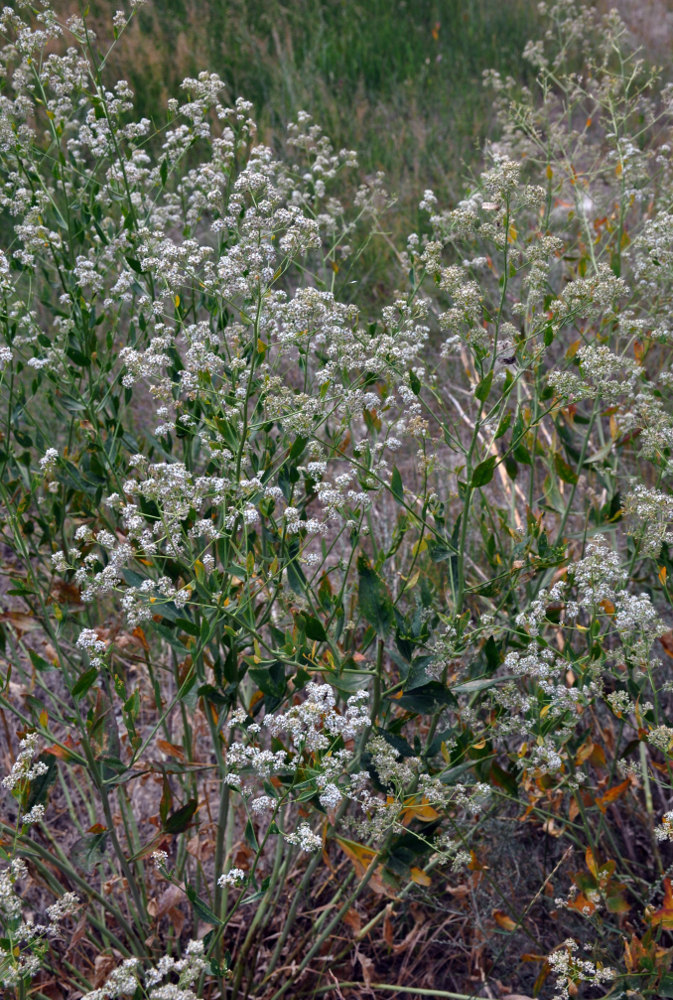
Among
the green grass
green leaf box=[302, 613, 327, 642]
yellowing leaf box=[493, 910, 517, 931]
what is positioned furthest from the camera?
the green grass

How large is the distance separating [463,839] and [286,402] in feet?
3.62

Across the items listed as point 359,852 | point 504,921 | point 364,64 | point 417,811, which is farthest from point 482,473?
point 364,64

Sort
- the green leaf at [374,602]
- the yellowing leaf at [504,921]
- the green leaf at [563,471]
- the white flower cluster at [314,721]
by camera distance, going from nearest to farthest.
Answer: the white flower cluster at [314,721] < the green leaf at [374,602] < the yellowing leaf at [504,921] < the green leaf at [563,471]

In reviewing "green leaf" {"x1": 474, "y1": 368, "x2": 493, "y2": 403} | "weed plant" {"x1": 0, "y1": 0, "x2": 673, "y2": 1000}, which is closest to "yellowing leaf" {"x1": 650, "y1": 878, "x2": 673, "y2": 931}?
"weed plant" {"x1": 0, "y1": 0, "x2": 673, "y2": 1000}

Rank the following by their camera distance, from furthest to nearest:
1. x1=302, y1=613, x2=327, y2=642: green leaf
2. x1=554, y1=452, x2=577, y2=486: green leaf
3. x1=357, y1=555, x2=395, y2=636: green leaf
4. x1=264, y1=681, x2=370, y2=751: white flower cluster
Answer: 1. x1=554, y1=452, x2=577, y2=486: green leaf
2. x1=357, y1=555, x2=395, y2=636: green leaf
3. x1=302, y1=613, x2=327, y2=642: green leaf
4. x1=264, y1=681, x2=370, y2=751: white flower cluster

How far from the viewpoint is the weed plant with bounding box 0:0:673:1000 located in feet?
6.36

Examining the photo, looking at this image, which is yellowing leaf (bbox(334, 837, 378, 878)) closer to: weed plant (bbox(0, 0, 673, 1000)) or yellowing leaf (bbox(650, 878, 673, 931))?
weed plant (bbox(0, 0, 673, 1000))

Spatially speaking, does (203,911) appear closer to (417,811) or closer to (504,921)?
(417,811)

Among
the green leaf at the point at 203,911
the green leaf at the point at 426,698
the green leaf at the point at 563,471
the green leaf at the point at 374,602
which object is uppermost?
the green leaf at the point at 374,602

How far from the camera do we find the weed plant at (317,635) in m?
1.94

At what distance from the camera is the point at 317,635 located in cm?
190

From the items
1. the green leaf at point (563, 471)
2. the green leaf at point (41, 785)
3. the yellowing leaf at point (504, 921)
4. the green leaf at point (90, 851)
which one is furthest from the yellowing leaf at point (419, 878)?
the green leaf at point (563, 471)

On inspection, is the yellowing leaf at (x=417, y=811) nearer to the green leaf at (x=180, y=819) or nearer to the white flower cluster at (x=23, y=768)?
the green leaf at (x=180, y=819)

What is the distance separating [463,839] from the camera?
2.16 meters
